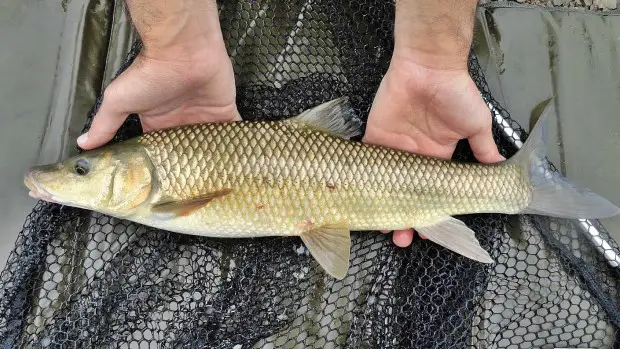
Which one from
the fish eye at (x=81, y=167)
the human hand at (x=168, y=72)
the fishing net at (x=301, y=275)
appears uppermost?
the human hand at (x=168, y=72)

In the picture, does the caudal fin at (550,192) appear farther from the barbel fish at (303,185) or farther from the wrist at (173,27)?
the wrist at (173,27)

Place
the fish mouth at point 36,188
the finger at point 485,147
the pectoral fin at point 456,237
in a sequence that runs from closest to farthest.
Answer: the fish mouth at point 36,188 < the pectoral fin at point 456,237 < the finger at point 485,147

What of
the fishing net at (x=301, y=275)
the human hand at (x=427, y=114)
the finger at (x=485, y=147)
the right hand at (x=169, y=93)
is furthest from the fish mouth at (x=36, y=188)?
the finger at (x=485, y=147)

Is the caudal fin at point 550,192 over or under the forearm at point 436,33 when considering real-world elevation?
under

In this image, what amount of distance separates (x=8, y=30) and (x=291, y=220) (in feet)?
4.78

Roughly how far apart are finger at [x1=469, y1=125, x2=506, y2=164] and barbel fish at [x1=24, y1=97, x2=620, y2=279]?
91 mm

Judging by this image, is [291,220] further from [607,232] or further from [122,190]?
[607,232]

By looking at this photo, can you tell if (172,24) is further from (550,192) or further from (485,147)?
(550,192)

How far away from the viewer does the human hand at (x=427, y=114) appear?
206 centimetres

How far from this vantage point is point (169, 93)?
2002 millimetres

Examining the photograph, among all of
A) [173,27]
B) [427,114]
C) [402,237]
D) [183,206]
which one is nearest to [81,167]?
[183,206]

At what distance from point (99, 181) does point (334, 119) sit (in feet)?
2.94

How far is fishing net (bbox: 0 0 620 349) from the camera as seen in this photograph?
1.96 meters

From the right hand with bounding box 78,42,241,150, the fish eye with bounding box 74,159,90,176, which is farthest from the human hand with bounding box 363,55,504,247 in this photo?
the fish eye with bounding box 74,159,90,176
